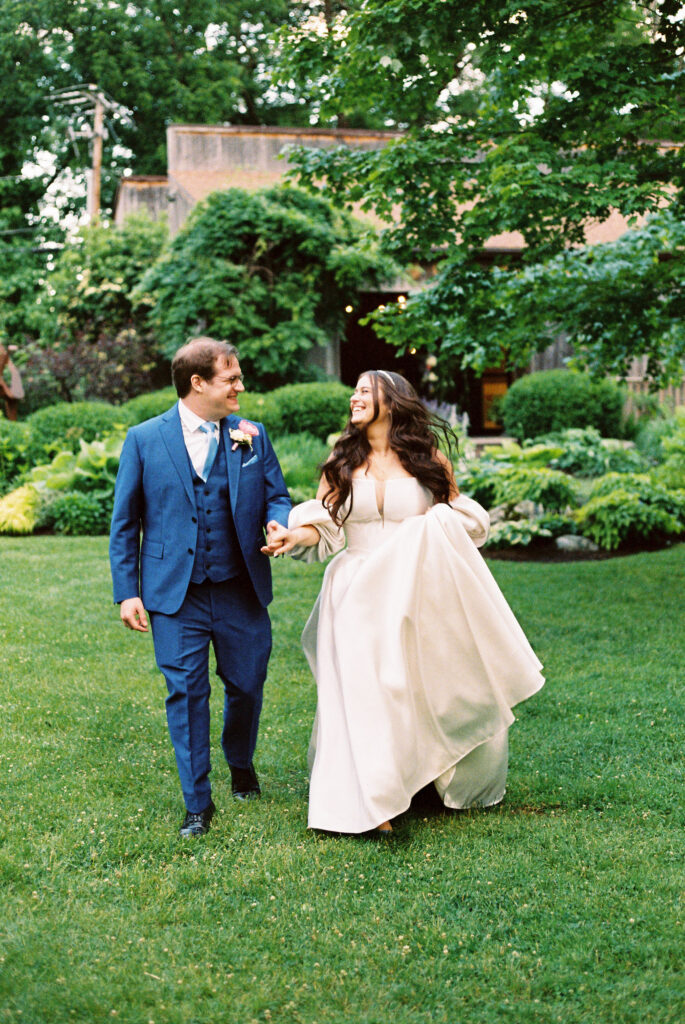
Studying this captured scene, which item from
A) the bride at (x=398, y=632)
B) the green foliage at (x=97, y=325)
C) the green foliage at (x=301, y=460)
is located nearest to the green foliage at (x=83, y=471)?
the green foliage at (x=301, y=460)

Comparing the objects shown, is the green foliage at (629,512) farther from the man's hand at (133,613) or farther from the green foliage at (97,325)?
the green foliage at (97,325)

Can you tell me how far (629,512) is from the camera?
11.5m

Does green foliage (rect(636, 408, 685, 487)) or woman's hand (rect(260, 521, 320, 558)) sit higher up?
woman's hand (rect(260, 521, 320, 558))

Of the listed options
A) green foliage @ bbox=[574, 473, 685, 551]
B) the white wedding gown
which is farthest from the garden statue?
the white wedding gown

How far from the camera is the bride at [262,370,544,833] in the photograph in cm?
431

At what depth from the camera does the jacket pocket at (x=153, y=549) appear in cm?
436

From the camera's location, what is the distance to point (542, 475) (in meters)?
12.2

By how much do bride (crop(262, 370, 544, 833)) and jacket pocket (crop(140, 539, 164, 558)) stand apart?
1.50 feet

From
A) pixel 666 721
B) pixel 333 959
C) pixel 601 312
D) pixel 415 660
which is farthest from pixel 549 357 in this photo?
pixel 333 959

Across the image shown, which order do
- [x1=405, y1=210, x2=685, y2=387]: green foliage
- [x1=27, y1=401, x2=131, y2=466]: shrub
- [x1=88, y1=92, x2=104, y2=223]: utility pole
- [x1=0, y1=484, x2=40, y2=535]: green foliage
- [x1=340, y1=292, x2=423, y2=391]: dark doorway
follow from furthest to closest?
[x1=88, y1=92, x2=104, y2=223]: utility pole < [x1=340, y1=292, x2=423, y2=391]: dark doorway < [x1=27, y1=401, x2=131, y2=466]: shrub < [x1=0, y1=484, x2=40, y2=535]: green foliage < [x1=405, y1=210, x2=685, y2=387]: green foliage

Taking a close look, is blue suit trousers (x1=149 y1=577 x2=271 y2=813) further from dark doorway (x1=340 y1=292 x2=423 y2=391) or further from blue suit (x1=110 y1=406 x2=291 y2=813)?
dark doorway (x1=340 y1=292 x2=423 y2=391)

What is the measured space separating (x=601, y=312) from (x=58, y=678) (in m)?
5.43

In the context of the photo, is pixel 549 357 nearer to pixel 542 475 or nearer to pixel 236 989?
pixel 542 475

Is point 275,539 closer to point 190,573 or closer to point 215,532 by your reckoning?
point 215,532
